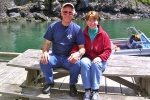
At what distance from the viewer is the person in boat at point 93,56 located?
11.4 feet

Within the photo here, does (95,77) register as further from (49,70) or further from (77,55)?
(49,70)

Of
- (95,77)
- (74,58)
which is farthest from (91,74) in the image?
(74,58)

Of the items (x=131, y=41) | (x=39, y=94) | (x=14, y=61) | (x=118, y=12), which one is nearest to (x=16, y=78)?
(x=14, y=61)

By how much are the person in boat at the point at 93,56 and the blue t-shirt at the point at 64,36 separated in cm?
10

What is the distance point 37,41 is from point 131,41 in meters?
13.5

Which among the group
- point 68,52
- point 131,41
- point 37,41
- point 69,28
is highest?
point 69,28

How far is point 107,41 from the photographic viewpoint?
378cm

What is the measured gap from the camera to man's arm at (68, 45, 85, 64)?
11.7 feet

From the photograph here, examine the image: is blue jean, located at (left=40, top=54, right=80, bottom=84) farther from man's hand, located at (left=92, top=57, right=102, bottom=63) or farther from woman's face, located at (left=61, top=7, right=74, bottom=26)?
woman's face, located at (left=61, top=7, right=74, bottom=26)

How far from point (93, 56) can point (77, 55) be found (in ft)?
0.96

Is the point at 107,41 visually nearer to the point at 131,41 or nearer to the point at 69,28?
the point at 69,28

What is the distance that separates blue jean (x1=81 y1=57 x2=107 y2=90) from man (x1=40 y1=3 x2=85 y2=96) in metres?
0.15

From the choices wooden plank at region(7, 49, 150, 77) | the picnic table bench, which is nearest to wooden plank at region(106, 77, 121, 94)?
the picnic table bench

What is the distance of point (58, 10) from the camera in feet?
146
